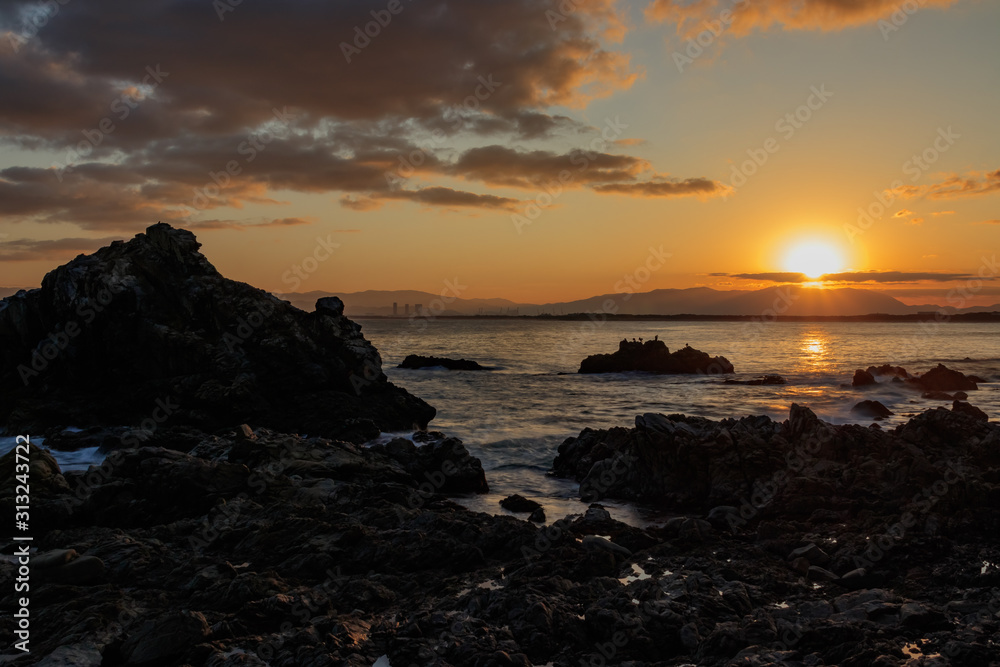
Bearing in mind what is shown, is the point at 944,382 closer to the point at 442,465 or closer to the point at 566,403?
the point at 566,403

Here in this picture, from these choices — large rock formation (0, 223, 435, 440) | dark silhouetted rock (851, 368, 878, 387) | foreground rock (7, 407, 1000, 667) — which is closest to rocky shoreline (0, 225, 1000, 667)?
foreground rock (7, 407, 1000, 667)

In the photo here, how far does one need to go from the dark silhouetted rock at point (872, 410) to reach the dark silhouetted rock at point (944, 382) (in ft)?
48.7

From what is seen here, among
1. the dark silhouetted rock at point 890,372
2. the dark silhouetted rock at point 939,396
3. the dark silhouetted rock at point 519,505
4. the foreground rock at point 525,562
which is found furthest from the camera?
the dark silhouetted rock at point 890,372

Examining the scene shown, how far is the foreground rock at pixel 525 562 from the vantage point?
8.48m

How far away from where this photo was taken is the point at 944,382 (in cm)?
4731

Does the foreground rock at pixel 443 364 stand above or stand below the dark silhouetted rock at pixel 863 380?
below

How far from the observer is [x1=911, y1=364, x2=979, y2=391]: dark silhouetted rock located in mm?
47188

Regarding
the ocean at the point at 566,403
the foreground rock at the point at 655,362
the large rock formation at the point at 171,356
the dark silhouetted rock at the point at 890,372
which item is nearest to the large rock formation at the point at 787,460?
the ocean at the point at 566,403

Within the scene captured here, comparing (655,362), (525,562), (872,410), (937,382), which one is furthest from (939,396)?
(525,562)

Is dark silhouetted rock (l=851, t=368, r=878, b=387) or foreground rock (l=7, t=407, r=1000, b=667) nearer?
foreground rock (l=7, t=407, r=1000, b=667)

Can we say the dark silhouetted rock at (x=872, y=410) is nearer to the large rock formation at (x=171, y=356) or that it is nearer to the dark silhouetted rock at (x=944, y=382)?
the dark silhouetted rock at (x=944, y=382)

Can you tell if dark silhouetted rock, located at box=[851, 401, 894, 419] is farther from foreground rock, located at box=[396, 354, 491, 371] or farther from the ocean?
foreground rock, located at box=[396, 354, 491, 371]

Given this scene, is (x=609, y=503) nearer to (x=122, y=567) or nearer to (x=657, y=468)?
(x=657, y=468)

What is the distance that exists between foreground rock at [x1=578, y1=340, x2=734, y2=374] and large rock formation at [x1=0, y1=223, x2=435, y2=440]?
37853 millimetres
